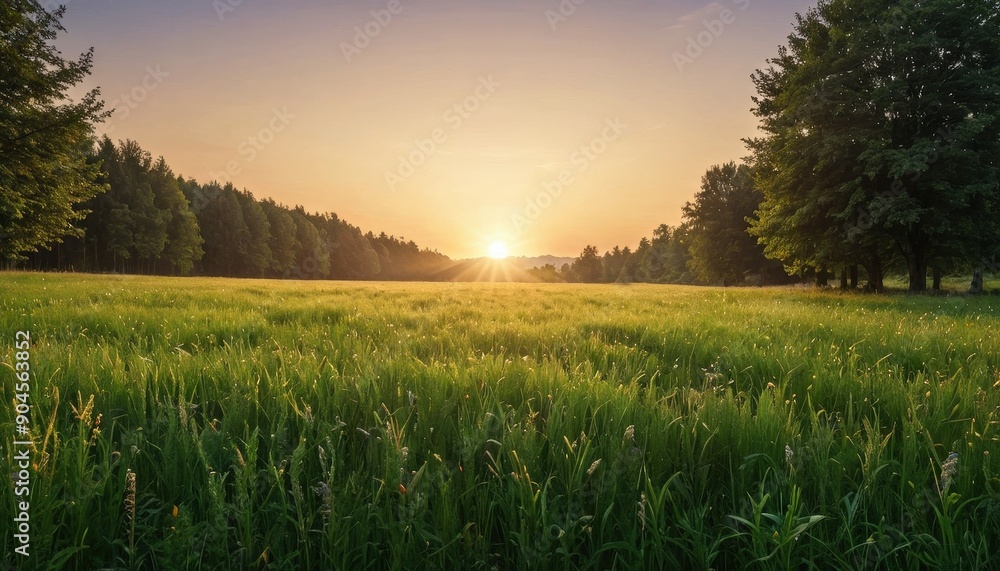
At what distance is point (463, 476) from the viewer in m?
1.67

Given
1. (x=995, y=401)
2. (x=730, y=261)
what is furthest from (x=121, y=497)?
(x=730, y=261)

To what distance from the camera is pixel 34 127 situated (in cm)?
2098

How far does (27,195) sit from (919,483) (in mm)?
33596

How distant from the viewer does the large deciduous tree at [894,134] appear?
17266 millimetres

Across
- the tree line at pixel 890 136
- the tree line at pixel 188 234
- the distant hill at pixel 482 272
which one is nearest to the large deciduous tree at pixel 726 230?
the tree line at pixel 890 136

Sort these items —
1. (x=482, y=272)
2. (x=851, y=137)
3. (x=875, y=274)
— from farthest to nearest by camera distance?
(x=482, y=272) < (x=875, y=274) < (x=851, y=137)

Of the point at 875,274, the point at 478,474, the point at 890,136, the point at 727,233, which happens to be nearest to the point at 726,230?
the point at 727,233

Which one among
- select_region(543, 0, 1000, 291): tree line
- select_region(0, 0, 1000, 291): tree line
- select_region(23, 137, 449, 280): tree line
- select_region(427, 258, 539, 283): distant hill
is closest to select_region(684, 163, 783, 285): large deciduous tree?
select_region(0, 0, 1000, 291): tree line

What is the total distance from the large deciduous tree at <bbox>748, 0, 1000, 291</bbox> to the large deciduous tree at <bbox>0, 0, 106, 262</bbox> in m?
36.6

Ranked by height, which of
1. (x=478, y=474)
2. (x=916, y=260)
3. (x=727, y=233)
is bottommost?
(x=478, y=474)

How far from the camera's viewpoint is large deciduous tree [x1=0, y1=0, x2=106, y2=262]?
793 inches

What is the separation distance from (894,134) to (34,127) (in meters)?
42.7

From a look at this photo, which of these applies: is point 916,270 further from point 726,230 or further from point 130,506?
point 726,230

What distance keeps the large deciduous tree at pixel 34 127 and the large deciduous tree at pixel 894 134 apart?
1440 inches
